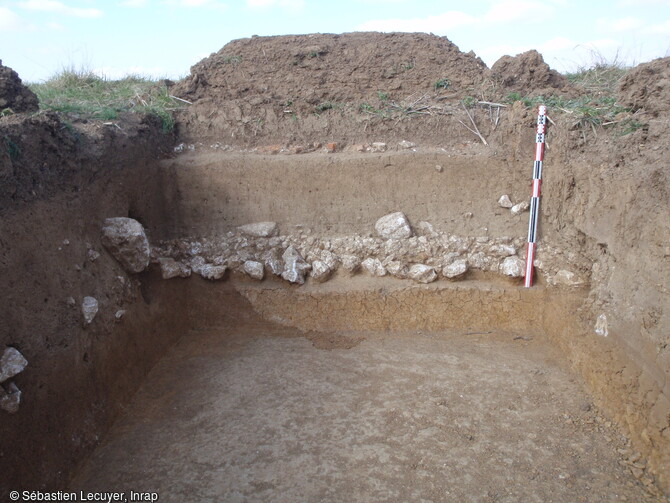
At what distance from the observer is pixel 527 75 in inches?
214

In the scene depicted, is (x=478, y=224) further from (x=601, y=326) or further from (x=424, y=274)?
(x=601, y=326)

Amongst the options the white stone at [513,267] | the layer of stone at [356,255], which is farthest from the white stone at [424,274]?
the white stone at [513,267]

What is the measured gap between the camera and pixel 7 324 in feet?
8.96

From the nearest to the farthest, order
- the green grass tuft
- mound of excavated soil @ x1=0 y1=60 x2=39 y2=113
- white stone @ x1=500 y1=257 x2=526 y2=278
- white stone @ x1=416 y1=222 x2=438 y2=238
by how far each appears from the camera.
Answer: the green grass tuft → mound of excavated soil @ x1=0 y1=60 x2=39 y2=113 → white stone @ x1=500 y1=257 x2=526 y2=278 → white stone @ x1=416 y1=222 x2=438 y2=238

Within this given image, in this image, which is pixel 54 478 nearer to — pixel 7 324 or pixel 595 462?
pixel 7 324

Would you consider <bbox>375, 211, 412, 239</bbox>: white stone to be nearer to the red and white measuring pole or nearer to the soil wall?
the red and white measuring pole

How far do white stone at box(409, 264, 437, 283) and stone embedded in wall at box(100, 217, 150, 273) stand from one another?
2.26 m

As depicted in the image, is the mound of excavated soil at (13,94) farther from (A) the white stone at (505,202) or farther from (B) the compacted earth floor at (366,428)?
(A) the white stone at (505,202)

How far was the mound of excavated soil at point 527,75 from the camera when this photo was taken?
537 centimetres

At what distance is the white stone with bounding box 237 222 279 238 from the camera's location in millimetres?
4758

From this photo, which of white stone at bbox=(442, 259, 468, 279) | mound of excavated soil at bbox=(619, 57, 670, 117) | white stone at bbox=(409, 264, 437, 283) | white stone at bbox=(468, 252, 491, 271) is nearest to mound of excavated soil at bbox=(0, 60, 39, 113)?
white stone at bbox=(409, 264, 437, 283)

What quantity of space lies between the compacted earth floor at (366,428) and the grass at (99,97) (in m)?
2.31
